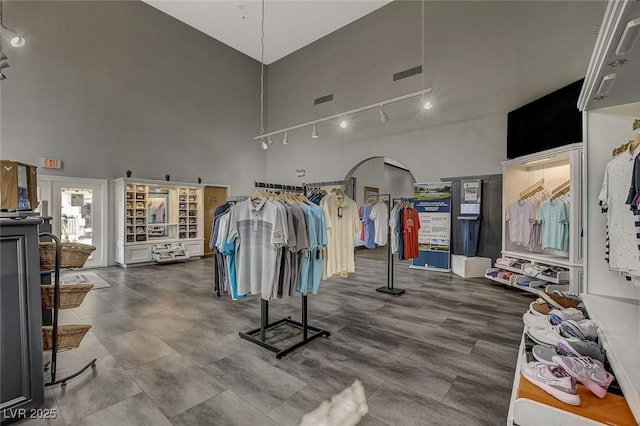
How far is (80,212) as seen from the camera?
706cm

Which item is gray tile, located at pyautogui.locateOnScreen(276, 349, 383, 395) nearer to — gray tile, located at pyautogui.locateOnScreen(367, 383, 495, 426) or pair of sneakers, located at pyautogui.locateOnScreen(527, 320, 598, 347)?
gray tile, located at pyautogui.locateOnScreen(367, 383, 495, 426)

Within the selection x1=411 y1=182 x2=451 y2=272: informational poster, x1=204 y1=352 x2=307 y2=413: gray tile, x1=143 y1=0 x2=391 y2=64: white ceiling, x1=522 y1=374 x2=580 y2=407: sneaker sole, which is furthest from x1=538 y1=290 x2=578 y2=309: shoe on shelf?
x1=143 y1=0 x2=391 y2=64: white ceiling

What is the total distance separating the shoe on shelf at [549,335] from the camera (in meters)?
1.90

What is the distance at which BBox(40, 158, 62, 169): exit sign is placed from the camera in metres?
6.33

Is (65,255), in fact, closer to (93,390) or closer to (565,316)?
(93,390)

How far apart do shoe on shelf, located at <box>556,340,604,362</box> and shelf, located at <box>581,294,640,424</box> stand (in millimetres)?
64

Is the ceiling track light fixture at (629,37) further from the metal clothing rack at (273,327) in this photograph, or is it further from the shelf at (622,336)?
the metal clothing rack at (273,327)

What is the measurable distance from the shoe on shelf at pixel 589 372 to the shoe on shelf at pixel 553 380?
4 cm

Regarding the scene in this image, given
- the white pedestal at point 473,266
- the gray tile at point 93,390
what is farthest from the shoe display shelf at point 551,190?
the gray tile at point 93,390

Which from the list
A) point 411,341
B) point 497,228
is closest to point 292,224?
point 411,341

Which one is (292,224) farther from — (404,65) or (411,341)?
(404,65)

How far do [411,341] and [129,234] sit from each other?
7350mm

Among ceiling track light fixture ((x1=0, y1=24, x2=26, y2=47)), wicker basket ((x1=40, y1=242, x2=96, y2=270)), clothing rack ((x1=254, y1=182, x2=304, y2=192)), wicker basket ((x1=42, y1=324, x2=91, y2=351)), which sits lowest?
wicker basket ((x1=42, y1=324, x2=91, y2=351))

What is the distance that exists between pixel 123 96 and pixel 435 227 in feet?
28.2
